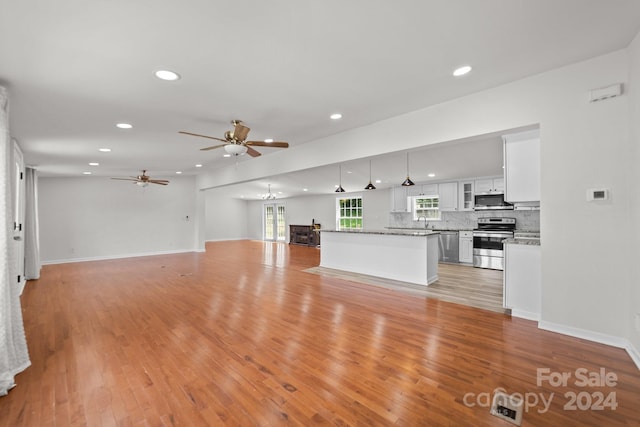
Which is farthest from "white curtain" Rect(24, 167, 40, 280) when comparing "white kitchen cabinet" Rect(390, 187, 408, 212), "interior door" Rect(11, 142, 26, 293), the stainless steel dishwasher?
the stainless steel dishwasher

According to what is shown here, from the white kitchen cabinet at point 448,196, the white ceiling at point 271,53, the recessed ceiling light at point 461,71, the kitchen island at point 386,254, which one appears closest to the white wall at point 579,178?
the white ceiling at point 271,53

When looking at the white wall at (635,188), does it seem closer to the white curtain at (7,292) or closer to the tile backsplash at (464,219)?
the tile backsplash at (464,219)

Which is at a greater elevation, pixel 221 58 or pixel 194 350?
pixel 221 58

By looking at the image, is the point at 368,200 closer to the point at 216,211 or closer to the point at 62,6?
the point at 216,211

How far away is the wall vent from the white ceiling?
335mm

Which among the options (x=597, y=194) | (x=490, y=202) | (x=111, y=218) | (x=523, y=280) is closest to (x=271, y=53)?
(x=597, y=194)

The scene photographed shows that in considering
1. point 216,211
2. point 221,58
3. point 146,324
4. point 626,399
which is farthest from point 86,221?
point 626,399

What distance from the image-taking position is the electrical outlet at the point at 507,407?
1.71m

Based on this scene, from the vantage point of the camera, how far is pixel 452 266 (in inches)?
275

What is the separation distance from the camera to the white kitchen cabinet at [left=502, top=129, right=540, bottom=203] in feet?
11.0

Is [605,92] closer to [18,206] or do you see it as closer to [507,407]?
[507,407]

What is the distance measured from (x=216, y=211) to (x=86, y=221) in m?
6.08

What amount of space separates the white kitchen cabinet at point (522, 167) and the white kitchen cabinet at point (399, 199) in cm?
525

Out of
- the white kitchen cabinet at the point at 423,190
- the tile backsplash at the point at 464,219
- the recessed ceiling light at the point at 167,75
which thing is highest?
the recessed ceiling light at the point at 167,75
